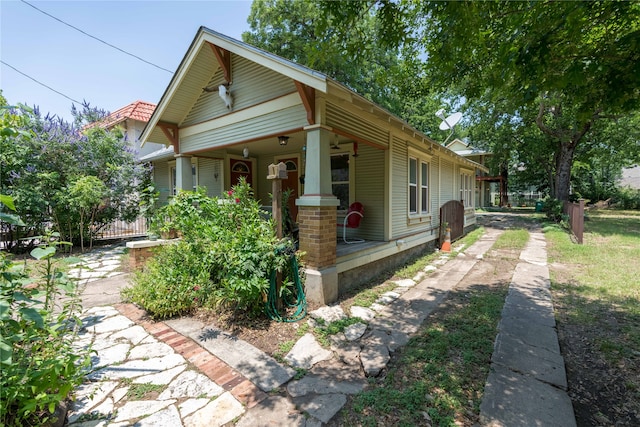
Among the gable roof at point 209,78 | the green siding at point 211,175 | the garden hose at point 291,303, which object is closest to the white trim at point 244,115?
the gable roof at point 209,78

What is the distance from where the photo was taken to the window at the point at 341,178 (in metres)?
7.35

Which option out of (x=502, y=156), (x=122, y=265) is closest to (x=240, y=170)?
(x=122, y=265)

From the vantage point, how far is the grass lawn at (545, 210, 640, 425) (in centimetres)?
244

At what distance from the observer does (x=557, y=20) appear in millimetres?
2490

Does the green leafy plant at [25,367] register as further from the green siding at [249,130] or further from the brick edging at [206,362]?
the green siding at [249,130]

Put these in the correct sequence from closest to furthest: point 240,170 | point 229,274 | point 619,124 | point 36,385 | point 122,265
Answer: point 36,385
point 229,274
point 122,265
point 240,170
point 619,124

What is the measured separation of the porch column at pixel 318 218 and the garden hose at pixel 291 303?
25 cm

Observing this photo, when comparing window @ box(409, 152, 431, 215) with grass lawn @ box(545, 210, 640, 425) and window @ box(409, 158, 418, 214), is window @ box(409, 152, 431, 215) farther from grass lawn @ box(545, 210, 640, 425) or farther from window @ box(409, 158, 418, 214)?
grass lawn @ box(545, 210, 640, 425)

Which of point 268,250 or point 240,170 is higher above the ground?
point 240,170

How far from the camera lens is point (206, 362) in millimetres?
2965

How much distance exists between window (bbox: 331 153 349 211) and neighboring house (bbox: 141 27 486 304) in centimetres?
3

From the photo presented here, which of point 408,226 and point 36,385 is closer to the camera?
point 36,385

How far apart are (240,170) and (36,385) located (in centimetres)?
745

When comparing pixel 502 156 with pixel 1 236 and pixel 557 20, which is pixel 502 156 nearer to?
pixel 557 20
